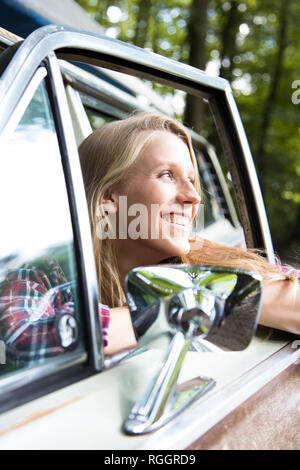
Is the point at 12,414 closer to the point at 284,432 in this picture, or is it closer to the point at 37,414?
the point at 37,414

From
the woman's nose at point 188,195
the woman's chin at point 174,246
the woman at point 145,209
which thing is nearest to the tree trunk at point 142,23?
the woman at point 145,209

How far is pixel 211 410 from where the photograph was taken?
3.50 ft

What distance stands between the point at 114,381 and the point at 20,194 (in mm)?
509

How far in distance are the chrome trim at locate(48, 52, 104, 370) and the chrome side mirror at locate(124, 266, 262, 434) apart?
151mm

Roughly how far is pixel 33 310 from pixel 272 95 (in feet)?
48.5

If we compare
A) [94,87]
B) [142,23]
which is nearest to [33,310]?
[94,87]

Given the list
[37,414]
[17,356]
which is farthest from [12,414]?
[17,356]

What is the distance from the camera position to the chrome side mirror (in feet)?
3.15

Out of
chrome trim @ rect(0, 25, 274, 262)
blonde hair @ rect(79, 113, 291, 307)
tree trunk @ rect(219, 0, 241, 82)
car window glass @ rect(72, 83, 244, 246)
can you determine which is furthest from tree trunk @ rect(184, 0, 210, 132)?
blonde hair @ rect(79, 113, 291, 307)

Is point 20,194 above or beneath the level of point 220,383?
above

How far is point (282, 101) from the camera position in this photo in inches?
615

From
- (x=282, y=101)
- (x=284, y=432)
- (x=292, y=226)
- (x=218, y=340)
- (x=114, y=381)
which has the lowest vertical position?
(x=292, y=226)

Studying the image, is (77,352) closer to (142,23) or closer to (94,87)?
(94,87)

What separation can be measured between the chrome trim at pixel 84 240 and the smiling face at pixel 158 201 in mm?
395
